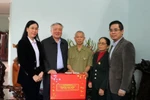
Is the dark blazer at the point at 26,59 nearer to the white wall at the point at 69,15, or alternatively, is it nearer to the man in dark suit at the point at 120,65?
the man in dark suit at the point at 120,65

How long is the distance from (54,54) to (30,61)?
387mm

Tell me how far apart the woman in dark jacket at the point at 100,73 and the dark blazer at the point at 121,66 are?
169 mm

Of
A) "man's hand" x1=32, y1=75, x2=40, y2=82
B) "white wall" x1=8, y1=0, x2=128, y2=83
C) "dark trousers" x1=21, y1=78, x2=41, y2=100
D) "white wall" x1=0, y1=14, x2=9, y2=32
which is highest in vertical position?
"white wall" x1=0, y1=14, x2=9, y2=32

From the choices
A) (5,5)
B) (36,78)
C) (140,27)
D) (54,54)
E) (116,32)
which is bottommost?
(36,78)

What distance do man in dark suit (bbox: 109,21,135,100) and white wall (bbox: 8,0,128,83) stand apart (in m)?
1.55

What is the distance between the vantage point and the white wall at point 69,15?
3.52 metres

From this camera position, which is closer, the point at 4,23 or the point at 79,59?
the point at 79,59

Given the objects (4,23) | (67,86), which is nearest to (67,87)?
(67,86)

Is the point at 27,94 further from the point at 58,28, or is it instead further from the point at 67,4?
the point at 67,4

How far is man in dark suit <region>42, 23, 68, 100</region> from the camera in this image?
2.42 m

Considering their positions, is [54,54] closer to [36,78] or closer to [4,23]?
[36,78]

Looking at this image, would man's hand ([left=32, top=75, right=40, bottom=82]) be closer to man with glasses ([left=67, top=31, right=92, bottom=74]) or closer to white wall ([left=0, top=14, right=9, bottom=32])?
man with glasses ([left=67, top=31, right=92, bottom=74])

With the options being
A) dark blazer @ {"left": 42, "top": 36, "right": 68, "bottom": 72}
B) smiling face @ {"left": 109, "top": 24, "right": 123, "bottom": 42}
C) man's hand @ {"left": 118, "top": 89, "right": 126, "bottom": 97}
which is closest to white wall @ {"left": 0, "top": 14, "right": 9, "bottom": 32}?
dark blazer @ {"left": 42, "top": 36, "right": 68, "bottom": 72}

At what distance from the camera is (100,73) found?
2.35 meters
